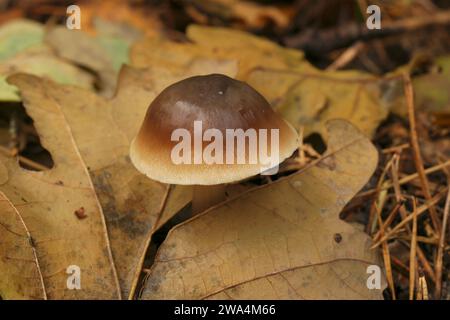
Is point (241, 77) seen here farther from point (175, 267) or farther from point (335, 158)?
point (175, 267)

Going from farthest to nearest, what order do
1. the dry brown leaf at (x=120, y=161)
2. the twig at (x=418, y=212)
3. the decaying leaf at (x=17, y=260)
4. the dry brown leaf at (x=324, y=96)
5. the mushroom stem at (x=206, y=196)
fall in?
the dry brown leaf at (x=324, y=96) < the twig at (x=418, y=212) < the mushroom stem at (x=206, y=196) < the dry brown leaf at (x=120, y=161) < the decaying leaf at (x=17, y=260)

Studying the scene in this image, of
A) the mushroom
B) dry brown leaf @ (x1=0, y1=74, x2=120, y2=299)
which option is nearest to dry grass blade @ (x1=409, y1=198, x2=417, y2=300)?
the mushroom

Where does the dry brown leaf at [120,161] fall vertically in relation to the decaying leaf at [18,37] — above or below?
below

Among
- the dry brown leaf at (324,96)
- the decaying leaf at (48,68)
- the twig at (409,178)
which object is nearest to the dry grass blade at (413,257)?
the twig at (409,178)

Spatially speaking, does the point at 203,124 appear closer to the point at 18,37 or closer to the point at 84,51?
the point at 84,51

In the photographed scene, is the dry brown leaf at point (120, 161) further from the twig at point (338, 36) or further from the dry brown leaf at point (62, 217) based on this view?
the twig at point (338, 36)

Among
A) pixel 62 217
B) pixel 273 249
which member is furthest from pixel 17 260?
pixel 273 249
